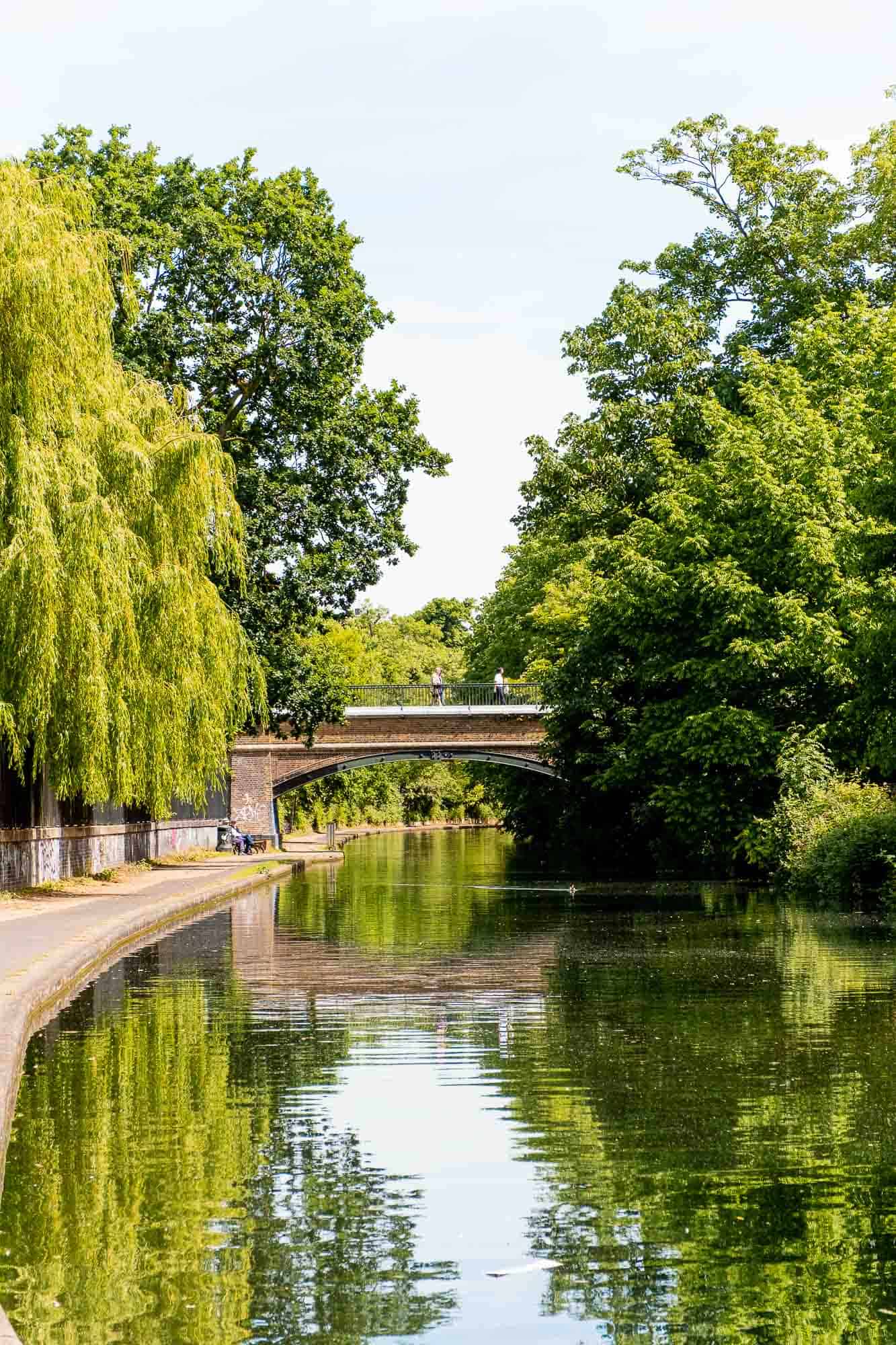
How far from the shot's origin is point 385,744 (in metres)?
63.7

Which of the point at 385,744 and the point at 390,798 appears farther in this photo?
the point at 390,798

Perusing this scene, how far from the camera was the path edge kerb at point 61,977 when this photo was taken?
10.6m

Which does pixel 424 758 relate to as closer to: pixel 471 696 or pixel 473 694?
pixel 471 696

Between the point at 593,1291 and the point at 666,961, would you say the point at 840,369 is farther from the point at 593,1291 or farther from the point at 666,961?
the point at 593,1291

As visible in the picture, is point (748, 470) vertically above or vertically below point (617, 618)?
above

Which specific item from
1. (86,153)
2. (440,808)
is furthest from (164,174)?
(440,808)

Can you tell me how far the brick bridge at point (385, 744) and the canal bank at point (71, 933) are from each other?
18581 mm

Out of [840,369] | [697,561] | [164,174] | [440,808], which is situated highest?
[164,174]

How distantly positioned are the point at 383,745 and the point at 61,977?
4607 centimetres

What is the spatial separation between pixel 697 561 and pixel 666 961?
21.3m

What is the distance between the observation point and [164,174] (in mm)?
44312

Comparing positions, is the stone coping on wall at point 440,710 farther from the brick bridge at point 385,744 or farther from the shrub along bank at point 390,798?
the shrub along bank at point 390,798

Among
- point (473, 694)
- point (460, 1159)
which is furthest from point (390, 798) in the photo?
point (460, 1159)

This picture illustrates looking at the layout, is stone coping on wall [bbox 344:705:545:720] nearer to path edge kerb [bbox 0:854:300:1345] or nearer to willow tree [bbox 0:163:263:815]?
path edge kerb [bbox 0:854:300:1345]
